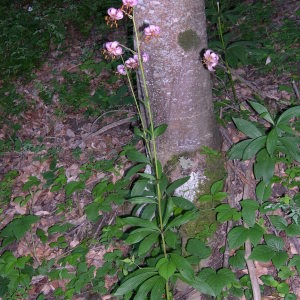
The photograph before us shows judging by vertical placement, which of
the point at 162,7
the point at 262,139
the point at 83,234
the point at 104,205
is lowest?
the point at 83,234

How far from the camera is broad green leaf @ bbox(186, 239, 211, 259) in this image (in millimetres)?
2508

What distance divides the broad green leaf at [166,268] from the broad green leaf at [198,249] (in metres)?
0.47

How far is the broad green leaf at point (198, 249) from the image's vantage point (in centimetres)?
251

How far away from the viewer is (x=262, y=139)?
262 centimetres

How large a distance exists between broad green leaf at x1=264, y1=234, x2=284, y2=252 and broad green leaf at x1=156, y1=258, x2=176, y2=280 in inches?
29.0

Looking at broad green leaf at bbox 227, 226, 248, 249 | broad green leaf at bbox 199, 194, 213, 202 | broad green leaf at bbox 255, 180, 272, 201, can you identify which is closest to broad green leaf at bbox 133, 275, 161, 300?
broad green leaf at bbox 227, 226, 248, 249

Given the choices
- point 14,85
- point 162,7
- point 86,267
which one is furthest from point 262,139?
point 14,85

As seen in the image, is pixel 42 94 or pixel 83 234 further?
pixel 42 94

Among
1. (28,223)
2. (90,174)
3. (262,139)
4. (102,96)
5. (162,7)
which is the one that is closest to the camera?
(162,7)

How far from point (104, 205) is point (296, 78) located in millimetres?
2168

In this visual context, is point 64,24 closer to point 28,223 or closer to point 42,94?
point 42,94

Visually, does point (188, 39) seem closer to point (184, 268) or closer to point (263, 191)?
point (263, 191)

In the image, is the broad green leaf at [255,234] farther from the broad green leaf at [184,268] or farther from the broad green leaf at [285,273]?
the broad green leaf at [184,268]

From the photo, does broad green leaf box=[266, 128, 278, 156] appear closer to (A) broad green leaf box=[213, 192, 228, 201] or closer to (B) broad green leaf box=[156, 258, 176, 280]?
(A) broad green leaf box=[213, 192, 228, 201]
